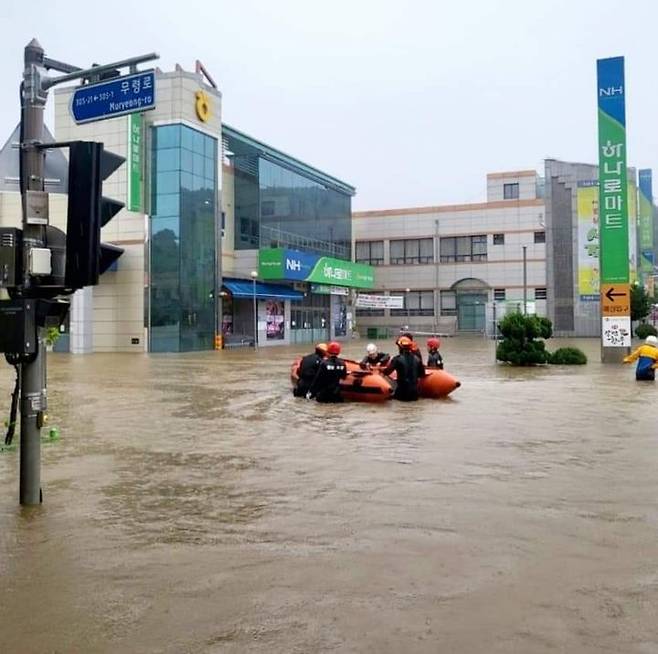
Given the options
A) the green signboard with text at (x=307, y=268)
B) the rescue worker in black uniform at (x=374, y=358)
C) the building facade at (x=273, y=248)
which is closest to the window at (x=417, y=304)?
the green signboard with text at (x=307, y=268)

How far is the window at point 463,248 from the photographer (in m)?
61.9

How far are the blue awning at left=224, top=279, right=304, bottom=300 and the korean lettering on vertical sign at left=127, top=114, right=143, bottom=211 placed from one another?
23.7 ft

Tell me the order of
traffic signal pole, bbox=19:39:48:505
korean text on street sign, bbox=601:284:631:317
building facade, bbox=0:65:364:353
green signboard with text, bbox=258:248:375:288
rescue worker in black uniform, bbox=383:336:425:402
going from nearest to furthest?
traffic signal pole, bbox=19:39:48:505, rescue worker in black uniform, bbox=383:336:425:402, korean text on street sign, bbox=601:284:631:317, building facade, bbox=0:65:364:353, green signboard with text, bbox=258:248:375:288

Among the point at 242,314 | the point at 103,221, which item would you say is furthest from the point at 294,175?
the point at 103,221

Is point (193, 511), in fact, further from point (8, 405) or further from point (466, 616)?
point (8, 405)

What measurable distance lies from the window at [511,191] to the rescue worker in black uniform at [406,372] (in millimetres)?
50368

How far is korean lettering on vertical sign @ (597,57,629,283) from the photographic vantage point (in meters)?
24.9

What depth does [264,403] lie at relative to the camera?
14531 millimetres

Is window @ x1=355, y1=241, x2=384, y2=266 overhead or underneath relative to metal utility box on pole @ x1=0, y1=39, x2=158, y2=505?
overhead

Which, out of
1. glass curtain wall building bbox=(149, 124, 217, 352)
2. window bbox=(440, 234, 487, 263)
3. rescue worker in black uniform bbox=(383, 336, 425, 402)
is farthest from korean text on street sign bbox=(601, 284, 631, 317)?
window bbox=(440, 234, 487, 263)

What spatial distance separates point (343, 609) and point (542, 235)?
58.5 meters

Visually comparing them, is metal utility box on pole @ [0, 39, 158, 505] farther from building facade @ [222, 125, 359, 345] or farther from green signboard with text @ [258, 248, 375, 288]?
green signboard with text @ [258, 248, 375, 288]

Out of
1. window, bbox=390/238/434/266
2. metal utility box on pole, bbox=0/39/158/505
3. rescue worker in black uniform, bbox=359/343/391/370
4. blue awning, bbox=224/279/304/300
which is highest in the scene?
window, bbox=390/238/434/266

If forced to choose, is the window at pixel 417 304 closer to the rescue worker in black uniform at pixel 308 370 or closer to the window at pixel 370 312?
the window at pixel 370 312
